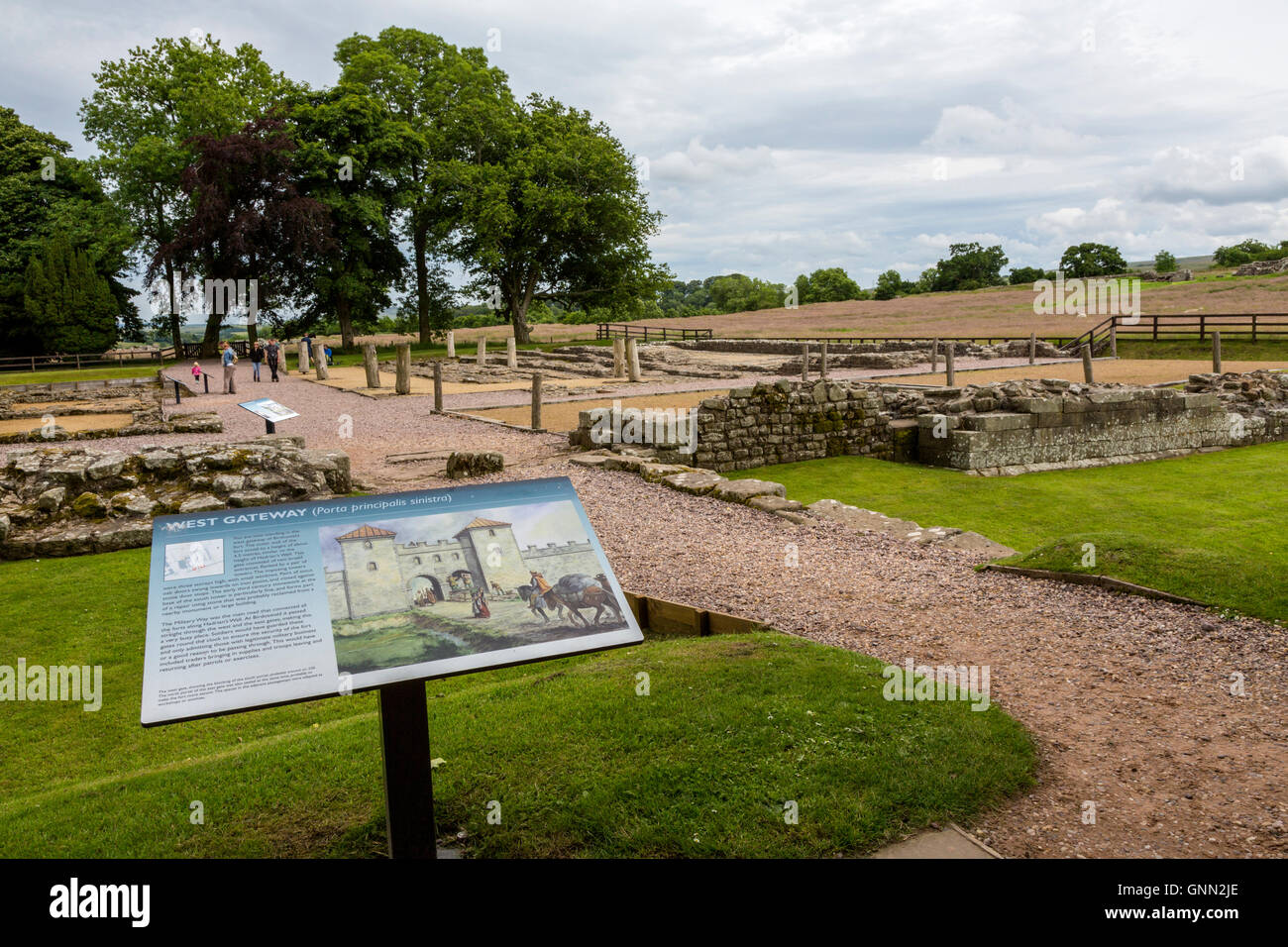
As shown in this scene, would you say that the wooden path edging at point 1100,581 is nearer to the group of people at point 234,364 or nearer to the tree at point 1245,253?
the group of people at point 234,364

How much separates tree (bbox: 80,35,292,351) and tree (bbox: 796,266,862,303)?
4700cm

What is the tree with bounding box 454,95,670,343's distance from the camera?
44844 mm

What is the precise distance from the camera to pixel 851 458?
17.0m

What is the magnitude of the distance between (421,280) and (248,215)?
1143 centimetres

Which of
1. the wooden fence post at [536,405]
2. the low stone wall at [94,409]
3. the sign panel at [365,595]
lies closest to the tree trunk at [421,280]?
the low stone wall at [94,409]

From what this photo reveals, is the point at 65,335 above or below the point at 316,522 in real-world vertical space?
above

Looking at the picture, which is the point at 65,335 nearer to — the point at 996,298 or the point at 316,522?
the point at 316,522

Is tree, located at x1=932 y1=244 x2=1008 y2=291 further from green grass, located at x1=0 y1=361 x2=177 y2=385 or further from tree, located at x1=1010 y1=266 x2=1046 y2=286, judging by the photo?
green grass, located at x1=0 y1=361 x2=177 y2=385

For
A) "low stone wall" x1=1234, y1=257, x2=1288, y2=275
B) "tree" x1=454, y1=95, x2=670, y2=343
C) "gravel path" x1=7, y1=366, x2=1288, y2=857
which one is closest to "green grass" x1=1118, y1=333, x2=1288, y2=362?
"tree" x1=454, y1=95, x2=670, y2=343

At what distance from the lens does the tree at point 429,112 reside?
152 feet

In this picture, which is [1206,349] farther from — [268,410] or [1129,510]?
[268,410]

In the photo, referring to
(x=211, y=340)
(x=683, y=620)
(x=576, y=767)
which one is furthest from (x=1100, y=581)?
(x=211, y=340)

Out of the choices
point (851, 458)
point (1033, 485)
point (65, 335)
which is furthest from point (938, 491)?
point (65, 335)
